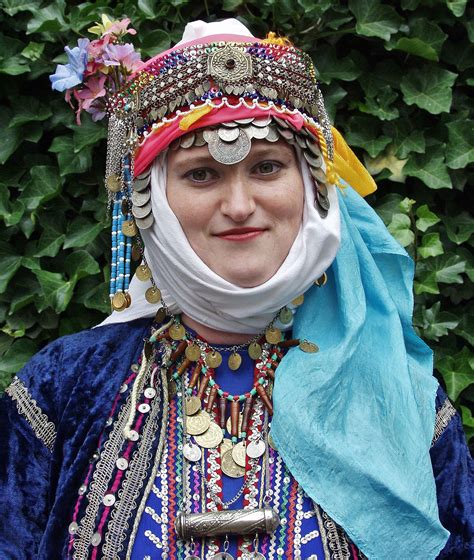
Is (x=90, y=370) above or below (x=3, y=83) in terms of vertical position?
below

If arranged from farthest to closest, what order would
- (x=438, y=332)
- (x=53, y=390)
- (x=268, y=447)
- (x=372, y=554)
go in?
(x=438, y=332)
(x=53, y=390)
(x=268, y=447)
(x=372, y=554)

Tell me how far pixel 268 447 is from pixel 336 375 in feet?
0.72

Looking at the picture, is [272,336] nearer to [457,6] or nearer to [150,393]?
[150,393]

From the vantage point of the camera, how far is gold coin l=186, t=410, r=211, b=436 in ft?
5.82

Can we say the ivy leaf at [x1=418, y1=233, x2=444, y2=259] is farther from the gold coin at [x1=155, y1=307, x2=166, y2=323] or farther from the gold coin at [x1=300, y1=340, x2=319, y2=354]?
the gold coin at [x1=155, y1=307, x2=166, y2=323]

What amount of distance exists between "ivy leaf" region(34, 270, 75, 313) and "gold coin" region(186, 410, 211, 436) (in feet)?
2.07

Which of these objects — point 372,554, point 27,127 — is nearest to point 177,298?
point 372,554

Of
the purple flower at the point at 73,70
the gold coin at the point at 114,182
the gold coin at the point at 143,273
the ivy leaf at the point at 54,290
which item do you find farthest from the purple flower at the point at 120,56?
the ivy leaf at the point at 54,290

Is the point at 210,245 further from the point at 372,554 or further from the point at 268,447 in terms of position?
the point at 372,554

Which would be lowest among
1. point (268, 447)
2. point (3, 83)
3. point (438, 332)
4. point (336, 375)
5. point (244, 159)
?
point (438, 332)

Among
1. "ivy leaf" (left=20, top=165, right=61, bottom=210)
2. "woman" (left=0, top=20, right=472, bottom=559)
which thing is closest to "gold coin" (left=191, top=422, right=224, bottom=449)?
"woman" (left=0, top=20, right=472, bottom=559)

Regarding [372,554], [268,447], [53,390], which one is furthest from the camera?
[53,390]

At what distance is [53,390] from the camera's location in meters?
1.89

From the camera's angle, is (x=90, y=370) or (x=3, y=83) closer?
(x=90, y=370)
